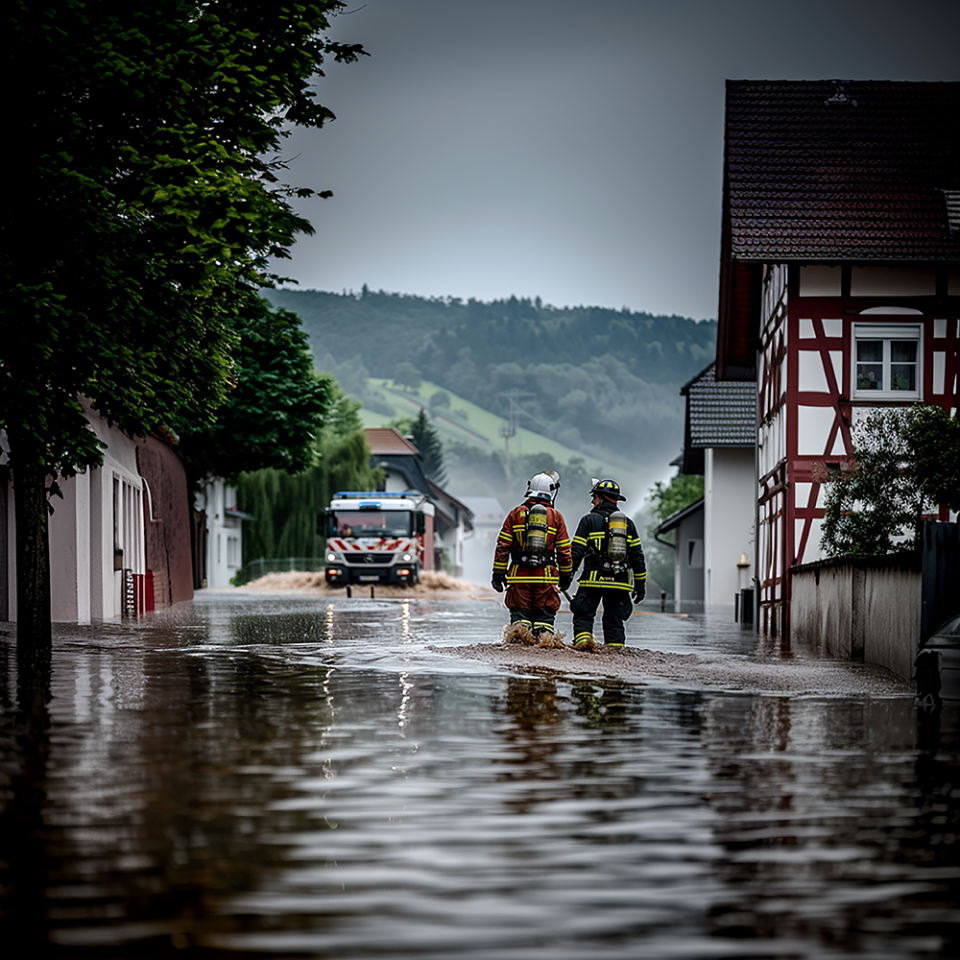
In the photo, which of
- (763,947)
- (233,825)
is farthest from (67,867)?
(763,947)

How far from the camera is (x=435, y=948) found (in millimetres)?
3953

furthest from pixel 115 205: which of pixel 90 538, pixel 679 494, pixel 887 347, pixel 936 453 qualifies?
pixel 679 494

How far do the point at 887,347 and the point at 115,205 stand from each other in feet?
54.3

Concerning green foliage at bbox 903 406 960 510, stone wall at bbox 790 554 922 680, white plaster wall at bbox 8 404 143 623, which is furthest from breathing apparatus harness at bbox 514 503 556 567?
green foliage at bbox 903 406 960 510

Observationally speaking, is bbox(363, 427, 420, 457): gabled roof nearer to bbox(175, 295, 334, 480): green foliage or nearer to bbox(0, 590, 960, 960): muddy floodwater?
bbox(175, 295, 334, 480): green foliage

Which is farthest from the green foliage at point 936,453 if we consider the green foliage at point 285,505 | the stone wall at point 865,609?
the green foliage at point 285,505

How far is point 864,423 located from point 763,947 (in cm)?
2233

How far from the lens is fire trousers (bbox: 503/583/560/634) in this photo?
1562cm

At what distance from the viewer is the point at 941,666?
10.3m

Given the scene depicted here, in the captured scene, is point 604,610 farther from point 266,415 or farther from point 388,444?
point 388,444

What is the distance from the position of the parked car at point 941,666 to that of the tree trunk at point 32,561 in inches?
334

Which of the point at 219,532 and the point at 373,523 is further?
the point at 219,532

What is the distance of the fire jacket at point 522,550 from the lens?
51.0ft

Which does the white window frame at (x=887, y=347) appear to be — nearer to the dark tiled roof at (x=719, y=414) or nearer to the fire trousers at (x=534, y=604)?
the fire trousers at (x=534, y=604)
